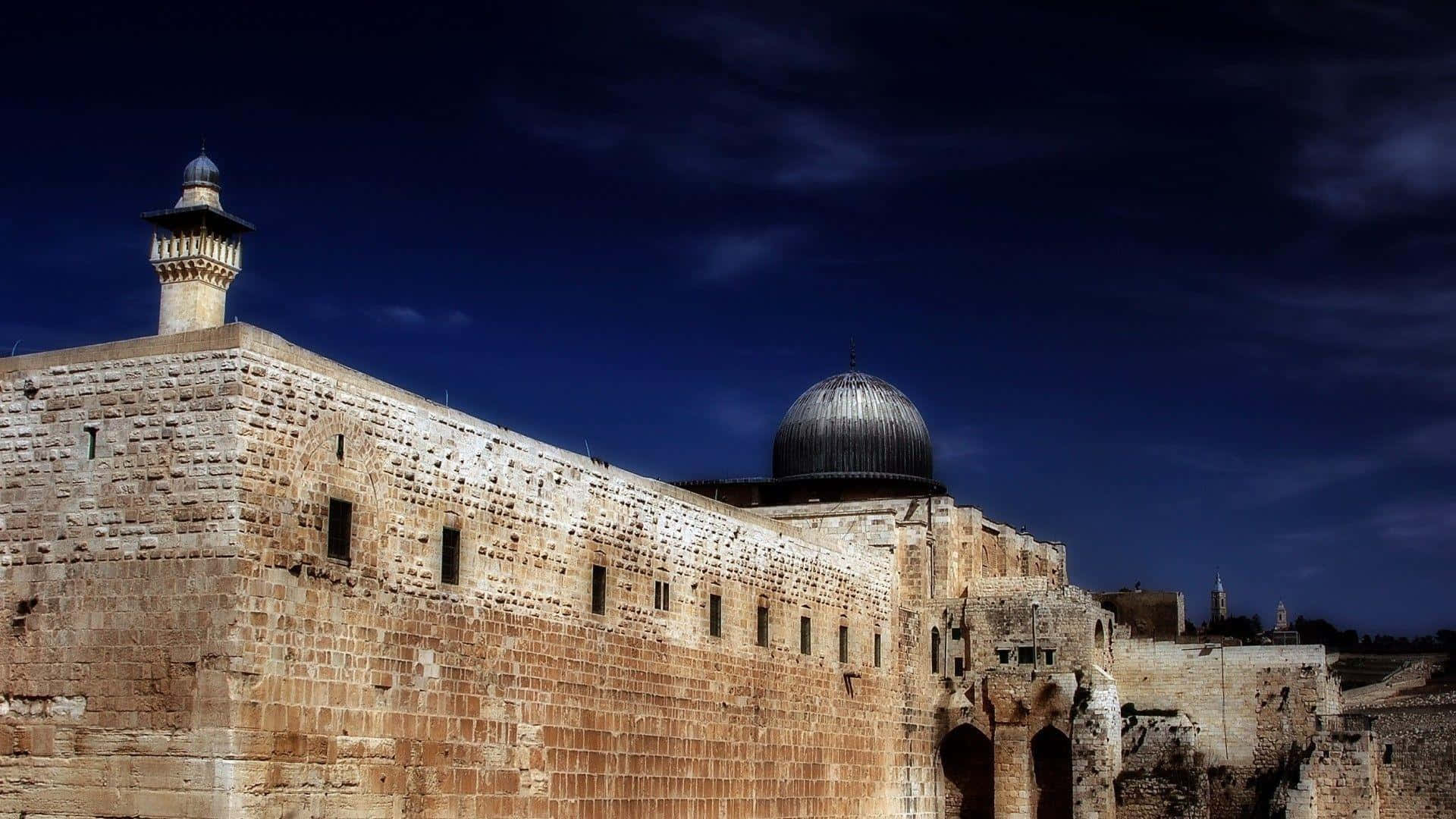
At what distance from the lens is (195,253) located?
75.5ft

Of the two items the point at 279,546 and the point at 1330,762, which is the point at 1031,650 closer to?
the point at 1330,762

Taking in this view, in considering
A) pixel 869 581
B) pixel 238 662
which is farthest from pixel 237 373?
pixel 869 581

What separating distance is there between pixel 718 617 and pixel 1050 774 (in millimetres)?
8644

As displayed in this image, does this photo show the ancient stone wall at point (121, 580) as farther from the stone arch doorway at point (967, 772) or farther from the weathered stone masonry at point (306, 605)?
the stone arch doorway at point (967, 772)

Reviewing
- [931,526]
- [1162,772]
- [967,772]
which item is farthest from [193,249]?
[1162,772]

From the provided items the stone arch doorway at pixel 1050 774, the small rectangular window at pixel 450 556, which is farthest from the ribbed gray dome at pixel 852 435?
the small rectangular window at pixel 450 556

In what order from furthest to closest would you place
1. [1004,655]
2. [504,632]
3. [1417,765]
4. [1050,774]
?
[1004,655]
[1050,774]
[1417,765]
[504,632]

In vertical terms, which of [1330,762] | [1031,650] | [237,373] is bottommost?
[1330,762]

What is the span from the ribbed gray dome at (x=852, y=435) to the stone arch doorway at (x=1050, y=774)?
5890 millimetres

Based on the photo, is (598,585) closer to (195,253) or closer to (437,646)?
(437,646)

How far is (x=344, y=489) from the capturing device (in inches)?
622

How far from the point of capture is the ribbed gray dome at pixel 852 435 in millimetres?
31719

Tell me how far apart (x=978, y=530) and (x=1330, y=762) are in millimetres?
6984

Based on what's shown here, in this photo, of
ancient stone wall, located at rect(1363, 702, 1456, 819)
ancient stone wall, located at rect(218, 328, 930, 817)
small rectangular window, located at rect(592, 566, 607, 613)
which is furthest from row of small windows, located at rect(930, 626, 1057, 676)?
small rectangular window, located at rect(592, 566, 607, 613)
